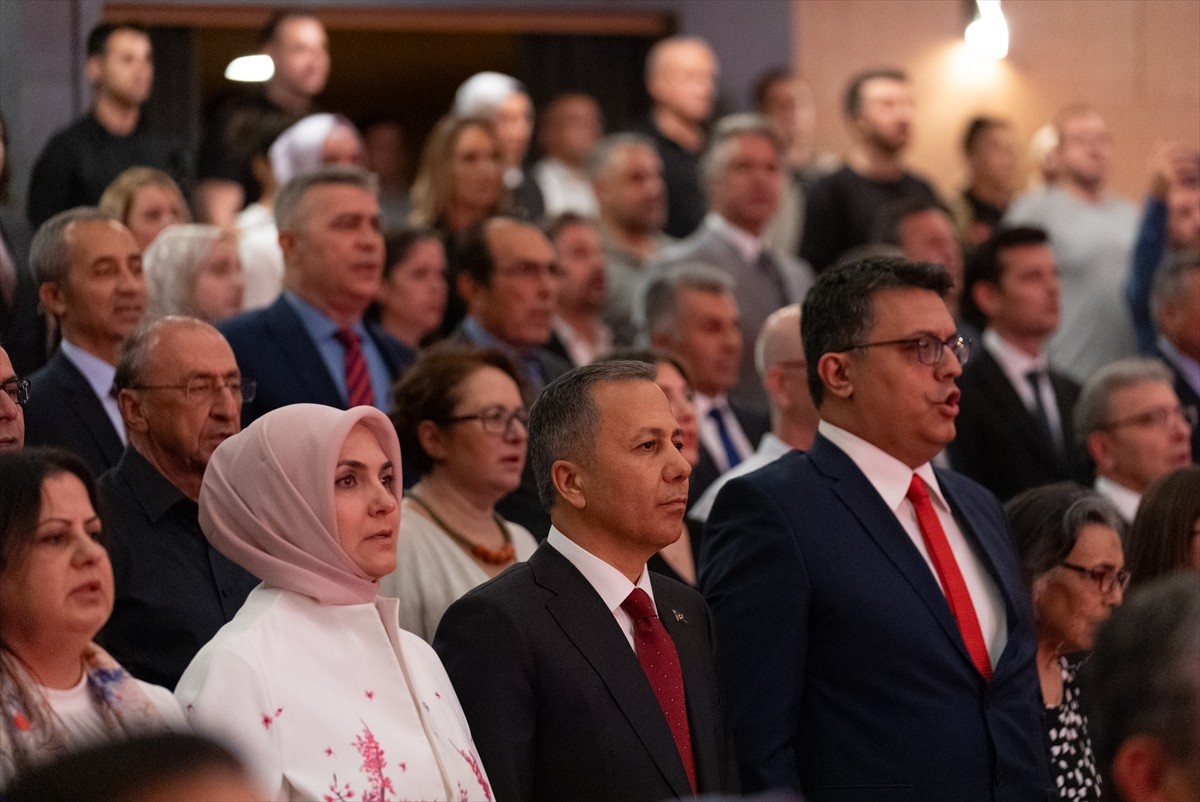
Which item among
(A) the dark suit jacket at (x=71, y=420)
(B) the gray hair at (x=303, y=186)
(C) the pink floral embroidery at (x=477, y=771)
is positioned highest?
(B) the gray hair at (x=303, y=186)

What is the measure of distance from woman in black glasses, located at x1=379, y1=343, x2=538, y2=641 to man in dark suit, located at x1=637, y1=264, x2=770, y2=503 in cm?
120

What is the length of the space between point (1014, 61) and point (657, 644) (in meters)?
7.29

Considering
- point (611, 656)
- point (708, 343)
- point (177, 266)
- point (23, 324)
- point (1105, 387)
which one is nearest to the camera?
point (611, 656)

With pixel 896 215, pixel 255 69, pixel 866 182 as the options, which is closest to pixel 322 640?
pixel 896 215

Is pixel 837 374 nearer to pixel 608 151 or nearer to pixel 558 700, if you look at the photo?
pixel 558 700

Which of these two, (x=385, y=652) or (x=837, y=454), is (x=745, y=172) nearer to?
(x=837, y=454)

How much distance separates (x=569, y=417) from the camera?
3234 millimetres

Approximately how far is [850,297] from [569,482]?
2.47 ft

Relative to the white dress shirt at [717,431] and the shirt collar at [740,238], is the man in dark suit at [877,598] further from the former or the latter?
the shirt collar at [740,238]

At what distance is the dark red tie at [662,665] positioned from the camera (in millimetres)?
3115

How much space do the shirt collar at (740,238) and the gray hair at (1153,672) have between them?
449cm

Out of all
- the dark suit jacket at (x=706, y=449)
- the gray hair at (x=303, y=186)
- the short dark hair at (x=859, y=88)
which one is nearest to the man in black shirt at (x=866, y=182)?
the short dark hair at (x=859, y=88)

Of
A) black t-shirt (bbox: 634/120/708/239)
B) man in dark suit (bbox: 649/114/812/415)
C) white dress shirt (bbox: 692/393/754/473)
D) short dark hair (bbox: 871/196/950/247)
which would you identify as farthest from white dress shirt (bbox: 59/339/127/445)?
black t-shirt (bbox: 634/120/708/239)

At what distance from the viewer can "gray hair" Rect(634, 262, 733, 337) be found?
561cm
